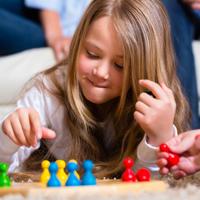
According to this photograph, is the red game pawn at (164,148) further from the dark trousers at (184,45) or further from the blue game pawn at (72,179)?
the dark trousers at (184,45)

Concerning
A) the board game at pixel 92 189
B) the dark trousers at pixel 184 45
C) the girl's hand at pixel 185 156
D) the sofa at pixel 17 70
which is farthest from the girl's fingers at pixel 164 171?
the sofa at pixel 17 70

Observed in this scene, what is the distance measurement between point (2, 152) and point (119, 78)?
0.95ft

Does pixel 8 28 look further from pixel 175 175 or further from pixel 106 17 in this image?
pixel 175 175

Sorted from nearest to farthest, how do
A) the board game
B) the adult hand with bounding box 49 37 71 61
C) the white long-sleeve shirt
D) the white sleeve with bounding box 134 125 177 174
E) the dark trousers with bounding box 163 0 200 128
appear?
the board game, the white sleeve with bounding box 134 125 177 174, the white long-sleeve shirt, the dark trousers with bounding box 163 0 200 128, the adult hand with bounding box 49 37 71 61

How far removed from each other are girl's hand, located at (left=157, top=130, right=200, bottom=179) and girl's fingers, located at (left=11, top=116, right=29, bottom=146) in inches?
9.5

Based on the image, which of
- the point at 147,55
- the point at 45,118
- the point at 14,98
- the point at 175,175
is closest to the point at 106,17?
the point at 147,55

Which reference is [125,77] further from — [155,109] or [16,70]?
[16,70]

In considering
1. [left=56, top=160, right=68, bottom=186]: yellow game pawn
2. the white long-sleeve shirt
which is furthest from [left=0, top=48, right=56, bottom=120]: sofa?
[left=56, top=160, right=68, bottom=186]: yellow game pawn

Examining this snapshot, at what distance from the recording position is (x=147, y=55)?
1091 mm

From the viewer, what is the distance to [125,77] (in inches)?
41.9

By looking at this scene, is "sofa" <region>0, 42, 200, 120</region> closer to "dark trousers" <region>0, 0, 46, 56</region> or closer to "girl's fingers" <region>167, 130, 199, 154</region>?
"dark trousers" <region>0, 0, 46, 56</region>

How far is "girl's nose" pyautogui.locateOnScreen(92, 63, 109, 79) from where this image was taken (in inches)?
40.6

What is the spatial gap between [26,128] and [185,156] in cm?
28

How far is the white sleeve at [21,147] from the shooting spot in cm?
109
